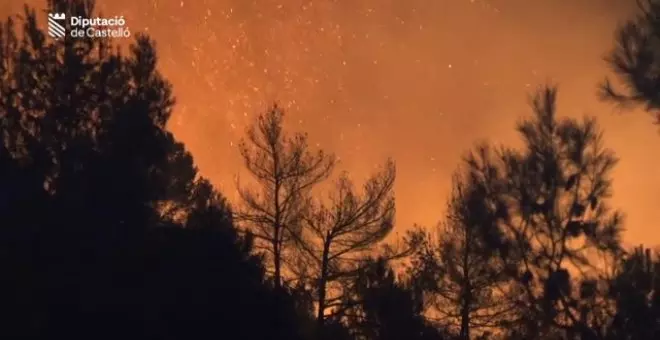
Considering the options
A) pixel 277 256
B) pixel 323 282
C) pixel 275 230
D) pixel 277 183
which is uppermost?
pixel 277 183

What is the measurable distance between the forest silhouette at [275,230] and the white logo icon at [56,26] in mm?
76

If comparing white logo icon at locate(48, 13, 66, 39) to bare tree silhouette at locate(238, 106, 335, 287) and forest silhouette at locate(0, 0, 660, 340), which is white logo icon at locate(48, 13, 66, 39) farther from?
bare tree silhouette at locate(238, 106, 335, 287)

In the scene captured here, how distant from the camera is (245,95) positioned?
32.8ft

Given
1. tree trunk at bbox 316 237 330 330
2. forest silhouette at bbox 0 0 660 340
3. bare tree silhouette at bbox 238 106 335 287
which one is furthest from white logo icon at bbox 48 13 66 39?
tree trunk at bbox 316 237 330 330

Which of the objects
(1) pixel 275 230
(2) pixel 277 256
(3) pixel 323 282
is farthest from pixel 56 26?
(3) pixel 323 282

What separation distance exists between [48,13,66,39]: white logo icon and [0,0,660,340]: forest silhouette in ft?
0.25

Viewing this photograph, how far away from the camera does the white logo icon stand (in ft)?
31.1

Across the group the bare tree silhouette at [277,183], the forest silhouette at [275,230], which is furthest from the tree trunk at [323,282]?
the bare tree silhouette at [277,183]

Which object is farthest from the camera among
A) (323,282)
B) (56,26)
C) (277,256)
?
(56,26)

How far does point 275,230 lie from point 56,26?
277 cm

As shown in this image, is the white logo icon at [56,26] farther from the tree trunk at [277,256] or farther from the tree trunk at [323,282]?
the tree trunk at [323,282]

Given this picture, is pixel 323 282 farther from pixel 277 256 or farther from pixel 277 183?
pixel 277 183

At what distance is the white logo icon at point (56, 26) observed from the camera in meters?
9.48

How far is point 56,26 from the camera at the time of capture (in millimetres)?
9484
